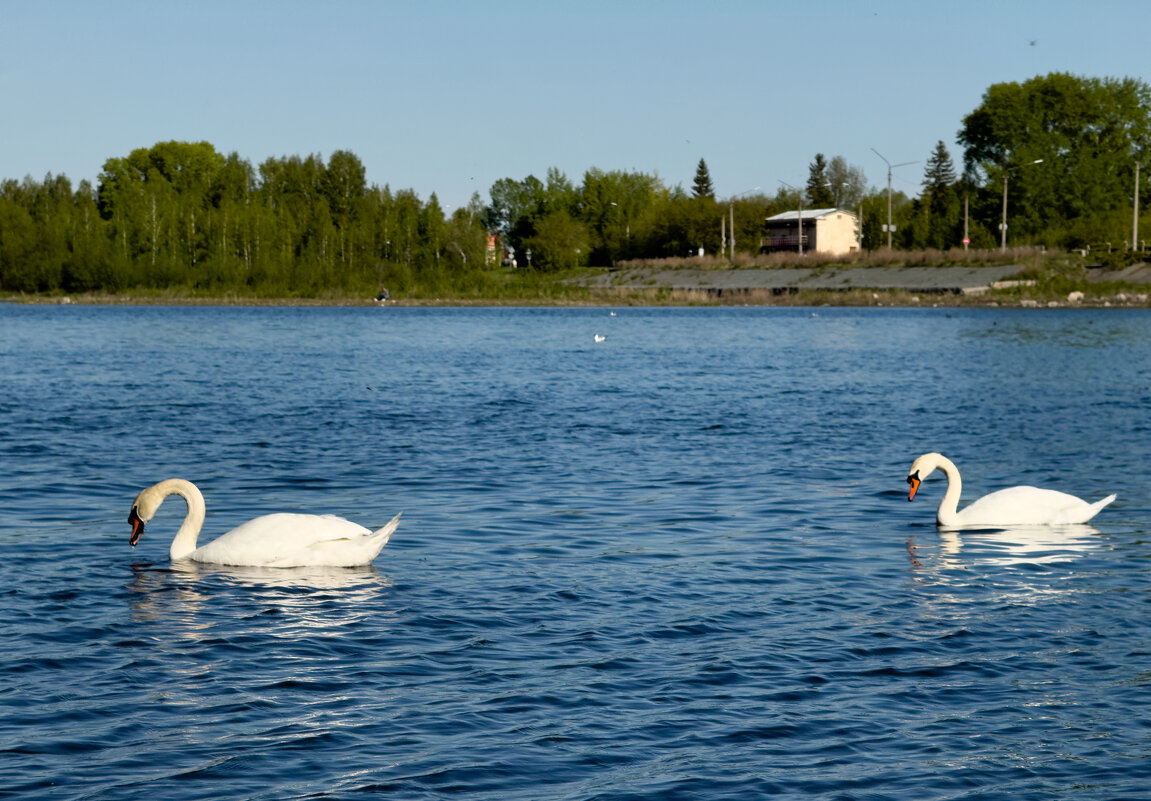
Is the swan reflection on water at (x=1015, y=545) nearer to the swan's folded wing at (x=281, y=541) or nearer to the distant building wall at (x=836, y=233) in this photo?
the swan's folded wing at (x=281, y=541)

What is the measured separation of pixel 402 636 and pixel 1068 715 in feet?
16.0

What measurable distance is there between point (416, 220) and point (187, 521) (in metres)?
140

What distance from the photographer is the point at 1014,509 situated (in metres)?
15.3

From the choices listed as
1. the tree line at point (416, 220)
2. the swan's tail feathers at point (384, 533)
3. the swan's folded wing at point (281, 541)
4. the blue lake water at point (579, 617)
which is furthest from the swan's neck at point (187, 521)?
the tree line at point (416, 220)

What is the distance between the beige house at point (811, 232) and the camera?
149 m

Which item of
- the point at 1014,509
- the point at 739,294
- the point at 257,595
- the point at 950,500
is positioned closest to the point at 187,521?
the point at 257,595

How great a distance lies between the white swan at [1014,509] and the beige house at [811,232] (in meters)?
135

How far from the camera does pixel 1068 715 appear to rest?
8.42m

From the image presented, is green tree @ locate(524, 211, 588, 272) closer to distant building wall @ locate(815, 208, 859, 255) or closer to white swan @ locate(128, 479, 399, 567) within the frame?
distant building wall @ locate(815, 208, 859, 255)

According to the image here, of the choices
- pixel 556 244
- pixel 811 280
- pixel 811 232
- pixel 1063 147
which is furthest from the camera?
pixel 556 244

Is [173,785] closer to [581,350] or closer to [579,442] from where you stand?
[579,442]

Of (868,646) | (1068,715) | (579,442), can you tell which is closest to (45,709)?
(868,646)

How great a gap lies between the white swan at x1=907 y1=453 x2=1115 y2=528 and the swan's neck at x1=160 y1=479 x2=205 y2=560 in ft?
26.8

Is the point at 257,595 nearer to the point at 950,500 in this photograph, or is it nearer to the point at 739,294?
the point at 950,500
